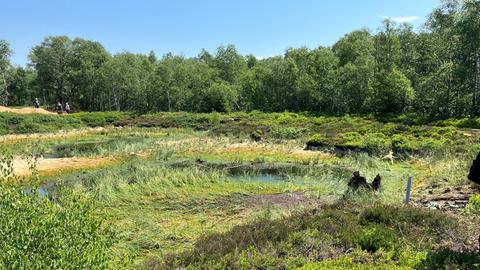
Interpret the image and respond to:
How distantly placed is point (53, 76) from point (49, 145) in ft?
183

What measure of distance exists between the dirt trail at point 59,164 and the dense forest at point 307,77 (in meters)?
33.3

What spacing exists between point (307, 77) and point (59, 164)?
45.1m

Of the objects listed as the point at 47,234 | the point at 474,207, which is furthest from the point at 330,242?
the point at 47,234

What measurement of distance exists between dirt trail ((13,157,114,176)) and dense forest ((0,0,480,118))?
33285 mm

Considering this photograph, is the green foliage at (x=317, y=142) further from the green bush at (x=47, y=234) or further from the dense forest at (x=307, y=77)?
the green bush at (x=47, y=234)

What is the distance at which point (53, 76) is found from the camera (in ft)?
275

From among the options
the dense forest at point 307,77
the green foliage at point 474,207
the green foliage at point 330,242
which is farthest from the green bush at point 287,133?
the green foliage at point 330,242

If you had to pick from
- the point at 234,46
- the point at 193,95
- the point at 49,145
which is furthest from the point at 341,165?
the point at 234,46

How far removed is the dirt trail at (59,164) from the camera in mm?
22625

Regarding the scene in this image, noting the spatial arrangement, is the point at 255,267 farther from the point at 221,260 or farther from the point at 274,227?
the point at 274,227

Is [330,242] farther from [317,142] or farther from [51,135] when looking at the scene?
[51,135]

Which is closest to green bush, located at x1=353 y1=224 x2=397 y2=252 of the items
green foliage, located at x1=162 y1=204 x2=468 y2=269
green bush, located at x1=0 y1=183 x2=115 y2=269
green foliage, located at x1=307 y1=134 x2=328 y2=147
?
green foliage, located at x1=162 y1=204 x2=468 y2=269

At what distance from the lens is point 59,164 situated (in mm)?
24656

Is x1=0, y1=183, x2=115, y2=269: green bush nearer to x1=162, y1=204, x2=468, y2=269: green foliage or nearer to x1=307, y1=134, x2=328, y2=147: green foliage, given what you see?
x1=162, y1=204, x2=468, y2=269: green foliage
